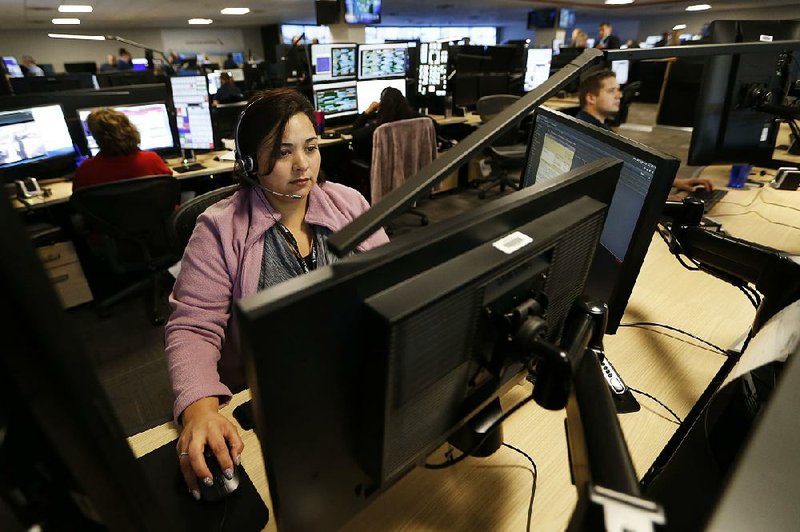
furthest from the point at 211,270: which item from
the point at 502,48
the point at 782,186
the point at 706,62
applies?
the point at 502,48

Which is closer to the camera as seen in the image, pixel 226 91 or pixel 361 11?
pixel 226 91

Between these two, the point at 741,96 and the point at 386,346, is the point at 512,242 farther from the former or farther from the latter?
the point at 741,96

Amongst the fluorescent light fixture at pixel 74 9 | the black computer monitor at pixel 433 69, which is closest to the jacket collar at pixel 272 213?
the black computer monitor at pixel 433 69

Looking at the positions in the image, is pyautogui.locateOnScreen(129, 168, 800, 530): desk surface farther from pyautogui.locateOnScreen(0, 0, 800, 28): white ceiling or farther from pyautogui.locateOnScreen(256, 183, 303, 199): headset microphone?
pyautogui.locateOnScreen(0, 0, 800, 28): white ceiling

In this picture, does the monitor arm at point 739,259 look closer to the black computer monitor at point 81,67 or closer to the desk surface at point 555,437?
the desk surface at point 555,437

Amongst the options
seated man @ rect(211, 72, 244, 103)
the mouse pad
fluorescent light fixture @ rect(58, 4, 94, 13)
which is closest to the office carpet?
the mouse pad

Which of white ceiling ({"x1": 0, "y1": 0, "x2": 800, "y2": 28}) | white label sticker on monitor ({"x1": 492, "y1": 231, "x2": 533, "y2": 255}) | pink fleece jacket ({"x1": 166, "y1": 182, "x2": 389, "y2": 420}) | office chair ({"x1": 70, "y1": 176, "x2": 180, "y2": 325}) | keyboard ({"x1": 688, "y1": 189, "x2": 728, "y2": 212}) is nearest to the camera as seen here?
white label sticker on monitor ({"x1": 492, "y1": 231, "x2": 533, "y2": 255})

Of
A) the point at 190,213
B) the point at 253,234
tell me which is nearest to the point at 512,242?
the point at 253,234

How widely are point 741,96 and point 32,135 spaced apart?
11.5 feet

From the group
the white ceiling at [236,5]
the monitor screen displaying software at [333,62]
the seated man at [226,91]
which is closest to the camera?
the monitor screen displaying software at [333,62]

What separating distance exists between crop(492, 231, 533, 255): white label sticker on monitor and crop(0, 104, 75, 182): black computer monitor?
2.96 meters

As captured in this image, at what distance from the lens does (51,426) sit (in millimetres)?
289

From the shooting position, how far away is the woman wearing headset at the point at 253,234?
93 centimetres

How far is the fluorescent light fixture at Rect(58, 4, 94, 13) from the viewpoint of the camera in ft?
27.6
